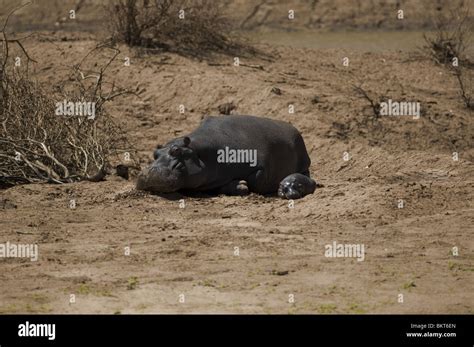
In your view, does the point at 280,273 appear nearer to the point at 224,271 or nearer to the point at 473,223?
the point at 224,271

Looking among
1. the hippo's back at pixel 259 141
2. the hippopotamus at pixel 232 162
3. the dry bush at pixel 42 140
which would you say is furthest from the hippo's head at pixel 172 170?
the dry bush at pixel 42 140

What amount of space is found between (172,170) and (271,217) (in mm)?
1313

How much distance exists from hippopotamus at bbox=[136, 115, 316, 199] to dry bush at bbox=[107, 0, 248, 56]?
5.10 m

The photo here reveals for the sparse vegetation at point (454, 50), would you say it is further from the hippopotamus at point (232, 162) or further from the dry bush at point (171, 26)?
the hippopotamus at point (232, 162)

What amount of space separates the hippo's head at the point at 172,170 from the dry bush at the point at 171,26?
593 centimetres

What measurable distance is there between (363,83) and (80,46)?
4.48m

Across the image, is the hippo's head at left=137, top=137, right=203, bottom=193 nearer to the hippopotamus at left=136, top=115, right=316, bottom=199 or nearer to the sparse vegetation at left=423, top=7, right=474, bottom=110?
the hippopotamus at left=136, top=115, right=316, bottom=199

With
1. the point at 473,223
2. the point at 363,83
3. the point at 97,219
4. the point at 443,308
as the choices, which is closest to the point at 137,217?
the point at 97,219

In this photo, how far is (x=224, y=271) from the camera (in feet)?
29.4

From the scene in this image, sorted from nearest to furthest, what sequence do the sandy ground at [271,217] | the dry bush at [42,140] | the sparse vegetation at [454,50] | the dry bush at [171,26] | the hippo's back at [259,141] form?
the sandy ground at [271,217]
the hippo's back at [259,141]
the dry bush at [42,140]
the dry bush at [171,26]
the sparse vegetation at [454,50]

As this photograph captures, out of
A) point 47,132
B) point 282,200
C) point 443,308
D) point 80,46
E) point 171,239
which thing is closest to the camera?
point 443,308

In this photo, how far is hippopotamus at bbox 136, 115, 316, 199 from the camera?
463 inches

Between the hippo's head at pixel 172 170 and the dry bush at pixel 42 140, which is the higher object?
the dry bush at pixel 42 140

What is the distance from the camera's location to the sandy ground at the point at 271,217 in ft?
27.5
